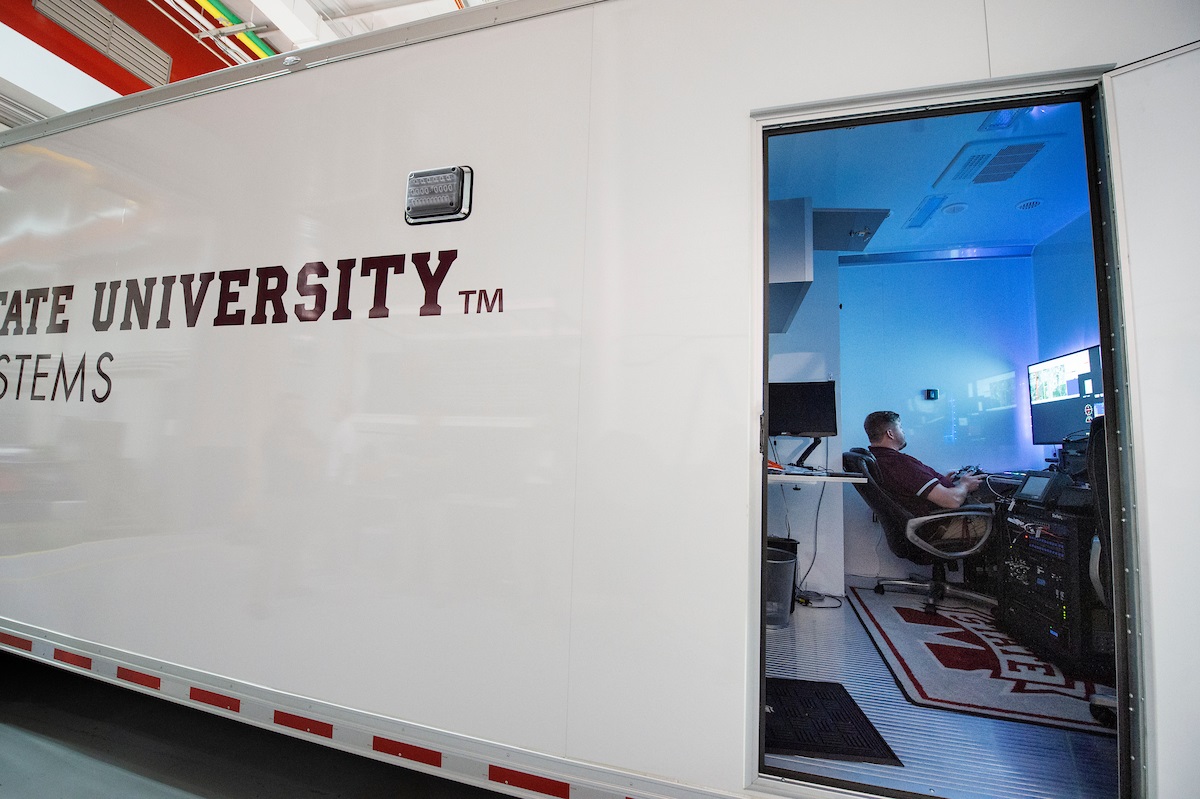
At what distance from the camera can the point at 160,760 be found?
213cm

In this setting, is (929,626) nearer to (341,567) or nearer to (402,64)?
(341,567)

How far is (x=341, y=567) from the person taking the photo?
5.85ft

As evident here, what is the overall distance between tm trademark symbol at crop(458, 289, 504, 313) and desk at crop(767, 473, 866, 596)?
323 centimetres

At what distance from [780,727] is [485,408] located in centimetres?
176

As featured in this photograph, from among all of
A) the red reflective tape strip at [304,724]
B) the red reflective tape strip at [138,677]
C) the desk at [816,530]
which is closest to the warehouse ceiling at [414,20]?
the desk at [816,530]

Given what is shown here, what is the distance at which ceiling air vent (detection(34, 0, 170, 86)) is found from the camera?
11.1 feet

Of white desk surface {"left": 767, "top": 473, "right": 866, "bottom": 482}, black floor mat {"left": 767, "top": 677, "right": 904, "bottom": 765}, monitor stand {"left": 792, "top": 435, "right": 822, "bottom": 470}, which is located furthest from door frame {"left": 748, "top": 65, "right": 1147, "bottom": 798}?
monitor stand {"left": 792, "top": 435, "right": 822, "bottom": 470}

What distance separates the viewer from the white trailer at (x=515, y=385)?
4.50 feet

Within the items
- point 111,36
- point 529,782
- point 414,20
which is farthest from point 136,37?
point 529,782

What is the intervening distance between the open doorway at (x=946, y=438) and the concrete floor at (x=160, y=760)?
5.11ft

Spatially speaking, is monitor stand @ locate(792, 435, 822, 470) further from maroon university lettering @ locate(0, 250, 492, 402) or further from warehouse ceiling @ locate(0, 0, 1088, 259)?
maroon university lettering @ locate(0, 250, 492, 402)

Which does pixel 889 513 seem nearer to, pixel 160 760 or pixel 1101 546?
pixel 1101 546

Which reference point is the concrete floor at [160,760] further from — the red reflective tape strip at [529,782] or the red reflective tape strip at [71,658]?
the red reflective tape strip at [529,782]

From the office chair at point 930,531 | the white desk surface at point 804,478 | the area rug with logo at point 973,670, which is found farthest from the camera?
the office chair at point 930,531
